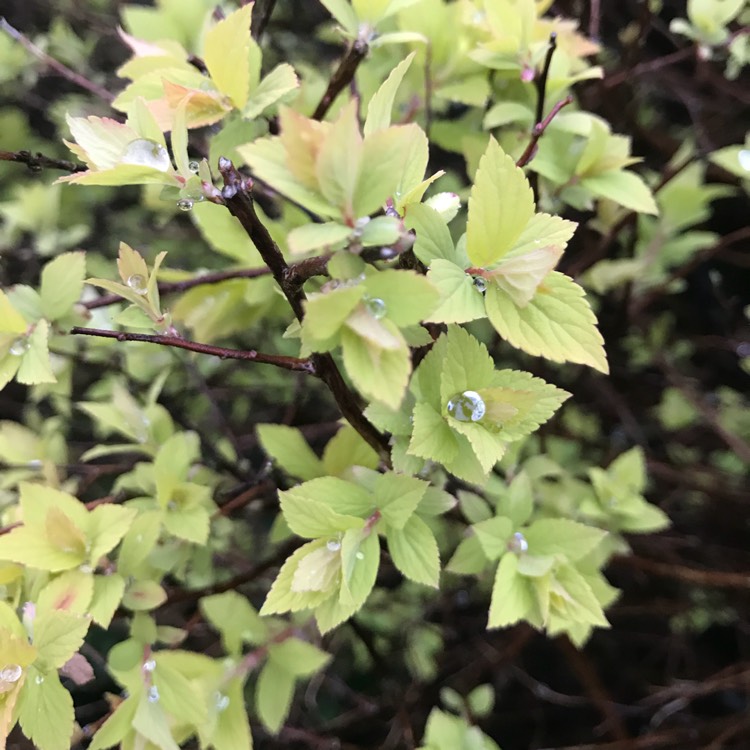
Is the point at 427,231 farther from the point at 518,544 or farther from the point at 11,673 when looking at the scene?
the point at 11,673

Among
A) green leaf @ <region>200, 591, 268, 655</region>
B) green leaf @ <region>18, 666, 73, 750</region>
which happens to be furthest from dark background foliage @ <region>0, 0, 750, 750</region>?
green leaf @ <region>18, 666, 73, 750</region>

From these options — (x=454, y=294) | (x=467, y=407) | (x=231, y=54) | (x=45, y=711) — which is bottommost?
(x=45, y=711)

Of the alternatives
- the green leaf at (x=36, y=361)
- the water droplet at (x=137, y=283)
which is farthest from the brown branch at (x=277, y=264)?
the green leaf at (x=36, y=361)

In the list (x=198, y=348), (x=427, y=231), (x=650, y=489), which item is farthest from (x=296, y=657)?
(x=650, y=489)

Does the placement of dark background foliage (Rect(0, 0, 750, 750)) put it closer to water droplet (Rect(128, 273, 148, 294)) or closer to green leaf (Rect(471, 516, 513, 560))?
green leaf (Rect(471, 516, 513, 560))

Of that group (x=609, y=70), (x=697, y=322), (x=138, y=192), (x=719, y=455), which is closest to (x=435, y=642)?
(x=719, y=455)

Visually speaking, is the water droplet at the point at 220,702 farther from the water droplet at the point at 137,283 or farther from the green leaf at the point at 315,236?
the green leaf at the point at 315,236
